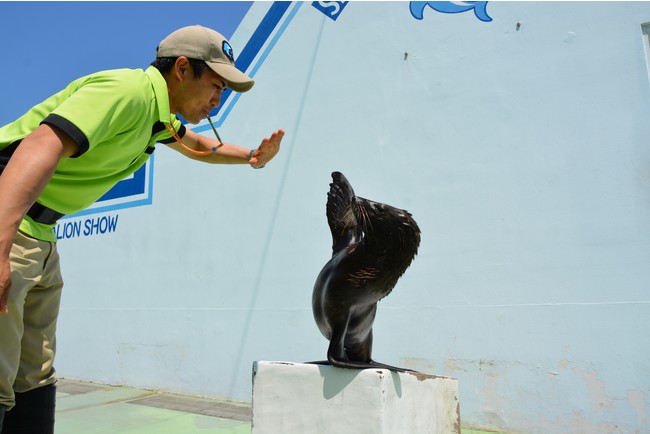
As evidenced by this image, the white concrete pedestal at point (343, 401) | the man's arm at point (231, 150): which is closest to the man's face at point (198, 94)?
the man's arm at point (231, 150)

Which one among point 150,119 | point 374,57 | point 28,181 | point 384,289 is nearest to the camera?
point 28,181

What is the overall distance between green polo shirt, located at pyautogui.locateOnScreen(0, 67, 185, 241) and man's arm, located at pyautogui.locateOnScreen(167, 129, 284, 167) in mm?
351

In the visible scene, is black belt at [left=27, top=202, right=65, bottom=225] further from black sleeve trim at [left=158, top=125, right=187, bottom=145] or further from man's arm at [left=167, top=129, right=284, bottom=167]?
man's arm at [left=167, top=129, right=284, bottom=167]

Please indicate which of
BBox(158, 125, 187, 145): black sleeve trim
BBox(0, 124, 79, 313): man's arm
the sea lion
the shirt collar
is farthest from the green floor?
BBox(0, 124, 79, 313): man's arm

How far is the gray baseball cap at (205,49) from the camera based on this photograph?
5.18ft

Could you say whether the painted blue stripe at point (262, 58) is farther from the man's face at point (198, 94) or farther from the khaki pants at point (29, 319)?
the khaki pants at point (29, 319)

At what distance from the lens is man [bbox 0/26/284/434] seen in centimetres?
120

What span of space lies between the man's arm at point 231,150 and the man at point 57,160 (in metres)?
0.23

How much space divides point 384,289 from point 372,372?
304mm

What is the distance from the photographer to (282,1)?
15.2ft

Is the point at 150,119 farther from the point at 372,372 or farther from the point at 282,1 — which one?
the point at 282,1

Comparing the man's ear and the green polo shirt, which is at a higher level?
the man's ear

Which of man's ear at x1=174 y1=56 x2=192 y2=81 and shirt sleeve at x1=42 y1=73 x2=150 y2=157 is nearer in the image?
shirt sleeve at x1=42 y1=73 x2=150 y2=157

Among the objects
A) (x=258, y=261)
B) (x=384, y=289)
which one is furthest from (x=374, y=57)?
(x=384, y=289)
